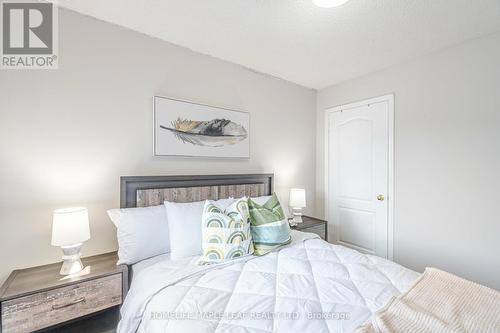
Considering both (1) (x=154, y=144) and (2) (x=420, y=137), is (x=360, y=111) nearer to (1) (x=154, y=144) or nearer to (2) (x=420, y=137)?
(2) (x=420, y=137)

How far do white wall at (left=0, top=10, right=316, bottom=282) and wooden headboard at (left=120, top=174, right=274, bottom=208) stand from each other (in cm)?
12

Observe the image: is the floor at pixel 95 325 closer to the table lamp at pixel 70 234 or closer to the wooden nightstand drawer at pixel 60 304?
the wooden nightstand drawer at pixel 60 304

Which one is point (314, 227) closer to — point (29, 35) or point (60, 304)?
point (60, 304)

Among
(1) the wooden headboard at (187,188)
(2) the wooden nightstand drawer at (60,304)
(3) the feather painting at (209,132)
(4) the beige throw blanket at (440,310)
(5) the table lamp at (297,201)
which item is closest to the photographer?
(4) the beige throw blanket at (440,310)

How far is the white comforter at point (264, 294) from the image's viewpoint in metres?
1.01

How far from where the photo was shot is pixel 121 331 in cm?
123

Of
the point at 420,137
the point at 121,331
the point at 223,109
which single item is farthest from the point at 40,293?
the point at 420,137

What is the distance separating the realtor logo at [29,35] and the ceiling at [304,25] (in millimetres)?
190

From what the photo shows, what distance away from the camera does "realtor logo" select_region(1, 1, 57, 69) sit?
5.31 ft

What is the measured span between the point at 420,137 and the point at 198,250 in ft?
8.15

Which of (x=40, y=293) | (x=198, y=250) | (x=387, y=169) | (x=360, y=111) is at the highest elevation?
(x=360, y=111)

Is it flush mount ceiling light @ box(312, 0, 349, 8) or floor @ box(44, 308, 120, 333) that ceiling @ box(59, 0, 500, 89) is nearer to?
flush mount ceiling light @ box(312, 0, 349, 8)

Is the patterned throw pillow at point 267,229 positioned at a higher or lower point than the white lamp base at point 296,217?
higher

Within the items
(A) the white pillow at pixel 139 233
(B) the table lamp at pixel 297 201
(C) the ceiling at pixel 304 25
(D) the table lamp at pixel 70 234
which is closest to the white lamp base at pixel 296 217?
(B) the table lamp at pixel 297 201
